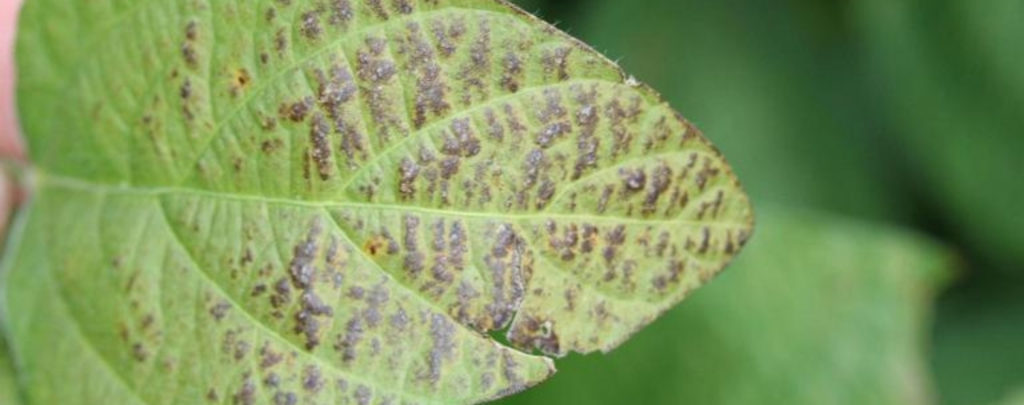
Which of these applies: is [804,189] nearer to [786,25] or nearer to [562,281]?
[786,25]

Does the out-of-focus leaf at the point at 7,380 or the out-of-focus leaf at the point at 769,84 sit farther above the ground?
the out-of-focus leaf at the point at 769,84

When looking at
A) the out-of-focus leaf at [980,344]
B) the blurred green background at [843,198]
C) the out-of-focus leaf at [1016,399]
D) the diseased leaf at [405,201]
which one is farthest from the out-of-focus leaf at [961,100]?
the diseased leaf at [405,201]

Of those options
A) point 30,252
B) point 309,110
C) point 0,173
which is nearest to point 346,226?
point 309,110

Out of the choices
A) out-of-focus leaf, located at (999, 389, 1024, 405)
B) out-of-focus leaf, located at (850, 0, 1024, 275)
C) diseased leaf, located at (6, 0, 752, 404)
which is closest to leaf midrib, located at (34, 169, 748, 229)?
diseased leaf, located at (6, 0, 752, 404)

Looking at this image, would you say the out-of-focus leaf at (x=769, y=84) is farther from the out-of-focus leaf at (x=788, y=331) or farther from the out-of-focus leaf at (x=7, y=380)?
the out-of-focus leaf at (x=7, y=380)

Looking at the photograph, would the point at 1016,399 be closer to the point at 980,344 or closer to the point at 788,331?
the point at 788,331

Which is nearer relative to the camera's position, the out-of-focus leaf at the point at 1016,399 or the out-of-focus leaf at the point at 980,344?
the out-of-focus leaf at the point at 1016,399
